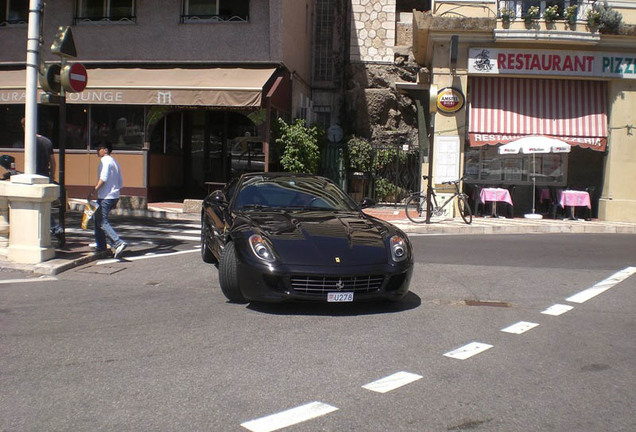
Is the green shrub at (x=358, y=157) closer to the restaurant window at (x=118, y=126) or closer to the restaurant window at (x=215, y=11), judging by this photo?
the restaurant window at (x=215, y=11)

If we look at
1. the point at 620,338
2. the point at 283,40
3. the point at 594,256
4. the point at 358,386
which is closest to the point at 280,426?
the point at 358,386

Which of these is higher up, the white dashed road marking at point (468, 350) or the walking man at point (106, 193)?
A: the walking man at point (106, 193)

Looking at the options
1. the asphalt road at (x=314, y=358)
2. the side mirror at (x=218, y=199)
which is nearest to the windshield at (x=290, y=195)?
the side mirror at (x=218, y=199)

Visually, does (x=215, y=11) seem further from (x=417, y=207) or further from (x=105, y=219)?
(x=105, y=219)

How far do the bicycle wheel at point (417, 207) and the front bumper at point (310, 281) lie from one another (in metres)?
9.59

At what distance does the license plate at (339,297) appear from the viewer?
614 centimetres

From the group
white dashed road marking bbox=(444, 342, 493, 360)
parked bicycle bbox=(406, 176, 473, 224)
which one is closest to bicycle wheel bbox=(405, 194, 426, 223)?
parked bicycle bbox=(406, 176, 473, 224)

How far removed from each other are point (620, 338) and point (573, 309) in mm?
1145

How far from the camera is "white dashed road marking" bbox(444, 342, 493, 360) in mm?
5160

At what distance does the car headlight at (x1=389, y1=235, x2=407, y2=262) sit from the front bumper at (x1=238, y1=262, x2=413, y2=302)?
0.63ft

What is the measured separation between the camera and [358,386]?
442 cm

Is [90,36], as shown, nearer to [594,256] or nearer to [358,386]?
[594,256]

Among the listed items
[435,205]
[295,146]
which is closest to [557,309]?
[435,205]

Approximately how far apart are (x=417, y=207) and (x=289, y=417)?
1330 centimetres
